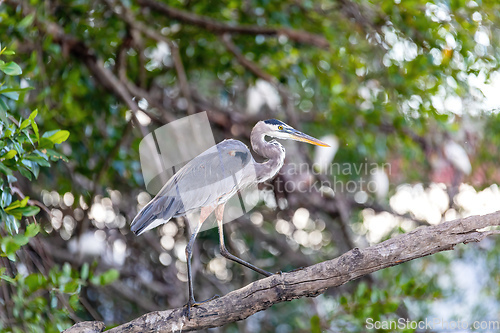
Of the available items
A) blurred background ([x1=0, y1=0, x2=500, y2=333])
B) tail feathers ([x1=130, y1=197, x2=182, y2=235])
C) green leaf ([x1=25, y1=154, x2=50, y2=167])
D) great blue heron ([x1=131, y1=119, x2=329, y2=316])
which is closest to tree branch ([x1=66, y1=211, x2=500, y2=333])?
great blue heron ([x1=131, y1=119, x2=329, y2=316])

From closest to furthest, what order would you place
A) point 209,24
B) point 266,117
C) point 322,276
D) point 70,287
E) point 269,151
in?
1. point 322,276
2. point 269,151
3. point 70,287
4. point 209,24
5. point 266,117

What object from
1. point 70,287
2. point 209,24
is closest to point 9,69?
point 70,287

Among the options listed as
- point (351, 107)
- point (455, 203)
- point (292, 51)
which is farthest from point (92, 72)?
point (455, 203)

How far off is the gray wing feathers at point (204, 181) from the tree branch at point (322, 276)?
14.4 inches

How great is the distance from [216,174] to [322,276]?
1.79ft

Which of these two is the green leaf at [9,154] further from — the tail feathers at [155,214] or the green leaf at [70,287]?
the green leaf at [70,287]

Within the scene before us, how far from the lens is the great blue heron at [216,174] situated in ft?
6.21

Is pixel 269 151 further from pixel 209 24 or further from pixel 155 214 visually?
pixel 209 24

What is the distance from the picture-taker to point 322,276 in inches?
71.6

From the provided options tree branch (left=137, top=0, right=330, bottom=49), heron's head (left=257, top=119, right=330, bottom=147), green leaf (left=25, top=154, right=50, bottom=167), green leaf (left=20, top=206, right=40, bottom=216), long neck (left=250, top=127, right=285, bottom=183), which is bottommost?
tree branch (left=137, top=0, right=330, bottom=49)

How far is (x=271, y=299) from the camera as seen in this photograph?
1848 millimetres

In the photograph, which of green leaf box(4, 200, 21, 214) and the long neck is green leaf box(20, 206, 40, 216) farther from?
the long neck

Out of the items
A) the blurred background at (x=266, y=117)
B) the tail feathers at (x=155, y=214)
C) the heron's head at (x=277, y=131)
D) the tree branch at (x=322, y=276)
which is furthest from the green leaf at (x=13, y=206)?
the heron's head at (x=277, y=131)

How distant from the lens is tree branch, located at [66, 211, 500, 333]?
1748 mm
